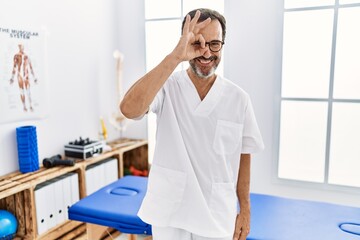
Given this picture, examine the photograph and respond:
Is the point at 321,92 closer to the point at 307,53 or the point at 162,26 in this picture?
the point at 307,53

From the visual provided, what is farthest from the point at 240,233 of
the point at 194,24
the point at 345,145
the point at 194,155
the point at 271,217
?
the point at 345,145

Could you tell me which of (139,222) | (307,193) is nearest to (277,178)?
(307,193)

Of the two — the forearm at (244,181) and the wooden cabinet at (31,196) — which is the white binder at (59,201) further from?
the forearm at (244,181)

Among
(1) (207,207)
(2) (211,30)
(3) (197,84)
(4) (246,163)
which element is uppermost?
(2) (211,30)

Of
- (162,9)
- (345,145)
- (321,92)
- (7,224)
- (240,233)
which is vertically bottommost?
(7,224)

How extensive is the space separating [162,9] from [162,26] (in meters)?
0.17

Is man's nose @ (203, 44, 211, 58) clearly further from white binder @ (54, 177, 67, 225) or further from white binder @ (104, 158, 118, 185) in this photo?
white binder @ (104, 158, 118, 185)

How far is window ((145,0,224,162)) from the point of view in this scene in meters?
3.04

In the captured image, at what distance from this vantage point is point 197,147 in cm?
114

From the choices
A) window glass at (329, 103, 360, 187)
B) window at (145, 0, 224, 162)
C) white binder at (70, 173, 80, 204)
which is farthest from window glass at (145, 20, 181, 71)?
window glass at (329, 103, 360, 187)

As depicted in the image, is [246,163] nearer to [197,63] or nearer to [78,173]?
[197,63]

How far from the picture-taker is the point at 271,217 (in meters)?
1.79

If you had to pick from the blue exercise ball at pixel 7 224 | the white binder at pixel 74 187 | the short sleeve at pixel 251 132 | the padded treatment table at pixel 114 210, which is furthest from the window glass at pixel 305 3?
the blue exercise ball at pixel 7 224

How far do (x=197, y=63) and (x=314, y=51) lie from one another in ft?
6.17
